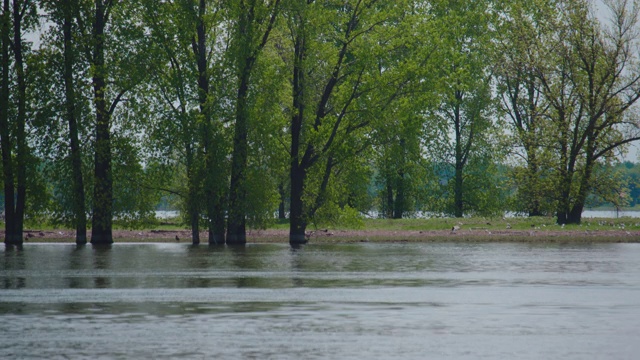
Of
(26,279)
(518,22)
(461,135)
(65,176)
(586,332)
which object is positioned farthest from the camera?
(461,135)

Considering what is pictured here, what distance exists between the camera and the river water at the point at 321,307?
1747 cm

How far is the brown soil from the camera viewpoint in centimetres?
5672

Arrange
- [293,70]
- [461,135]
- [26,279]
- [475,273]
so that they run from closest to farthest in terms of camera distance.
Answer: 1. [26,279]
2. [475,273]
3. [293,70]
4. [461,135]

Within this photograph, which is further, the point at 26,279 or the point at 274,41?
the point at 274,41

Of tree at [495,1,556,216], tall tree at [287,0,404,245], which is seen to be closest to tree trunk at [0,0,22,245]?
tall tree at [287,0,404,245]

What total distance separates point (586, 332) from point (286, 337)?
20.0ft

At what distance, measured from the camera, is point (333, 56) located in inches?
2131

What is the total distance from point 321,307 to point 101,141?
3031cm

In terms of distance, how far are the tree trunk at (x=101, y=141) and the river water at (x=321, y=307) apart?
9164 mm

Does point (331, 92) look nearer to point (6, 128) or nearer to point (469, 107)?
point (6, 128)

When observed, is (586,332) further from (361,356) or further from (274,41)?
(274,41)

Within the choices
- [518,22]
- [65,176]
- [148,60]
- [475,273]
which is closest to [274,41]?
[148,60]

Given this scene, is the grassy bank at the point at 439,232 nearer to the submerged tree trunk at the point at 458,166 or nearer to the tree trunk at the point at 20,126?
the tree trunk at the point at 20,126

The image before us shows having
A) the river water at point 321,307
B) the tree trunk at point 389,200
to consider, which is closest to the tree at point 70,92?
the river water at point 321,307
